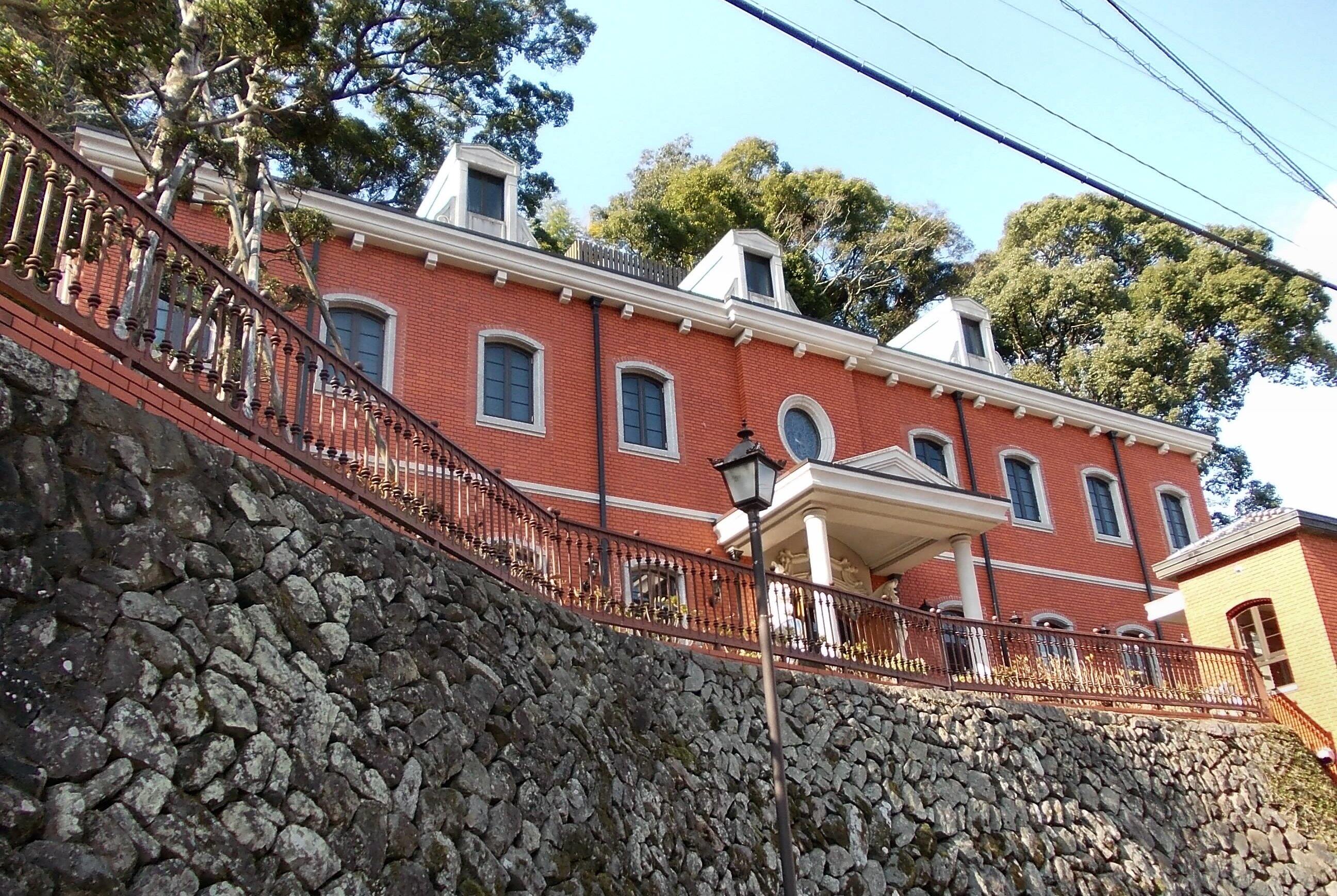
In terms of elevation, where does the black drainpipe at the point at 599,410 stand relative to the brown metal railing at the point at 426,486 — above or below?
above

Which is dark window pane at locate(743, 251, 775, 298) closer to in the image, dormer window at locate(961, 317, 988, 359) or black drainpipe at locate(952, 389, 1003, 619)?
black drainpipe at locate(952, 389, 1003, 619)

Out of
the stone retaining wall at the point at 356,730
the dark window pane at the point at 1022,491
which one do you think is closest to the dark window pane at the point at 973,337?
the dark window pane at the point at 1022,491

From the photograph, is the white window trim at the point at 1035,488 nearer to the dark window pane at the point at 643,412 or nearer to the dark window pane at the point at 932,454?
the dark window pane at the point at 932,454

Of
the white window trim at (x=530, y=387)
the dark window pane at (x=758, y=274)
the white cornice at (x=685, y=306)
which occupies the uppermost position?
the dark window pane at (x=758, y=274)

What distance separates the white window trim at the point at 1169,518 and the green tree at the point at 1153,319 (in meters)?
8.02

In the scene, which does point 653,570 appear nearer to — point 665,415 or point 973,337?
point 665,415

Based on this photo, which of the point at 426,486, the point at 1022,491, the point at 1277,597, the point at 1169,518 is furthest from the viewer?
the point at 1169,518

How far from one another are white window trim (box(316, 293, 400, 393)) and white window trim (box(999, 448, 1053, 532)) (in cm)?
1194

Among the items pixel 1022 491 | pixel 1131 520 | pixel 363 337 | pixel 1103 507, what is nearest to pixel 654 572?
pixel 363 337

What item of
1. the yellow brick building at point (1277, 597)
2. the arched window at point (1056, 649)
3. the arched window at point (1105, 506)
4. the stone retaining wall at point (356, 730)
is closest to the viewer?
the stone retaining wall at point (356, 730)

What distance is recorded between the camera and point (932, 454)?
20453mm

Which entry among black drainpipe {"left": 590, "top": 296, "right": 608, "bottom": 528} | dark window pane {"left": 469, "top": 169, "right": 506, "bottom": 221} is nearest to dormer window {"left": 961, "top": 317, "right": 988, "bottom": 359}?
black drainpipe {"left": 590, "top": 296, "right": 608, "bottom": 528}

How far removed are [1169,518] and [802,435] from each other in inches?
398

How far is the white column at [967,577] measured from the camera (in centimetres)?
1606
